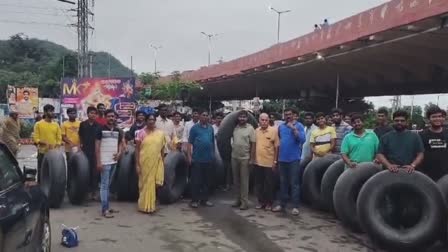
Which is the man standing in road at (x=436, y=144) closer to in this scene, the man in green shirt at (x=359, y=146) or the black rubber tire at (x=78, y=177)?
the man in green shirt at (x=359, y=146)

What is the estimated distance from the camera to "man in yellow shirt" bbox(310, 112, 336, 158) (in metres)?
9.75

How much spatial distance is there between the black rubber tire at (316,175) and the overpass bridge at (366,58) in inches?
202

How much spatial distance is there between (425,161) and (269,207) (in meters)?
3.13

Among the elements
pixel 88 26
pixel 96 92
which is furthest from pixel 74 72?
pixel 96 92

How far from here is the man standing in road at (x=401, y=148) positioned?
7102 mm

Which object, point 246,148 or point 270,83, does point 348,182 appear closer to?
point 246,148

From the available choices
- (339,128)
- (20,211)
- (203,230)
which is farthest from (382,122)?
(20,211)

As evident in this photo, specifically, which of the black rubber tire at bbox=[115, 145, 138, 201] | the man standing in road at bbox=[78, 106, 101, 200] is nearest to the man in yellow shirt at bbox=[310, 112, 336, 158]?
the black rubber tire at bbox=[115, 145, 138, 201]

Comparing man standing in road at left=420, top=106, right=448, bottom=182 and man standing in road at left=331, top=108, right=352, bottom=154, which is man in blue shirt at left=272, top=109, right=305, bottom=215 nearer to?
man standing in road at left=331, top=108, right=352, bottom=154

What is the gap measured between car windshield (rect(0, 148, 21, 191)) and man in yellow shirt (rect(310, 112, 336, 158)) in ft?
19.1

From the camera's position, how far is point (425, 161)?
24.3ft

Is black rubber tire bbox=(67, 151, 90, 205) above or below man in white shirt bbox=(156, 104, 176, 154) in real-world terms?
below

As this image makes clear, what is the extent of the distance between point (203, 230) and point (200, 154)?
2.10 m

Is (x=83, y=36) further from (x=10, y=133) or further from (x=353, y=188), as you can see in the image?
(x=353, y=188)
